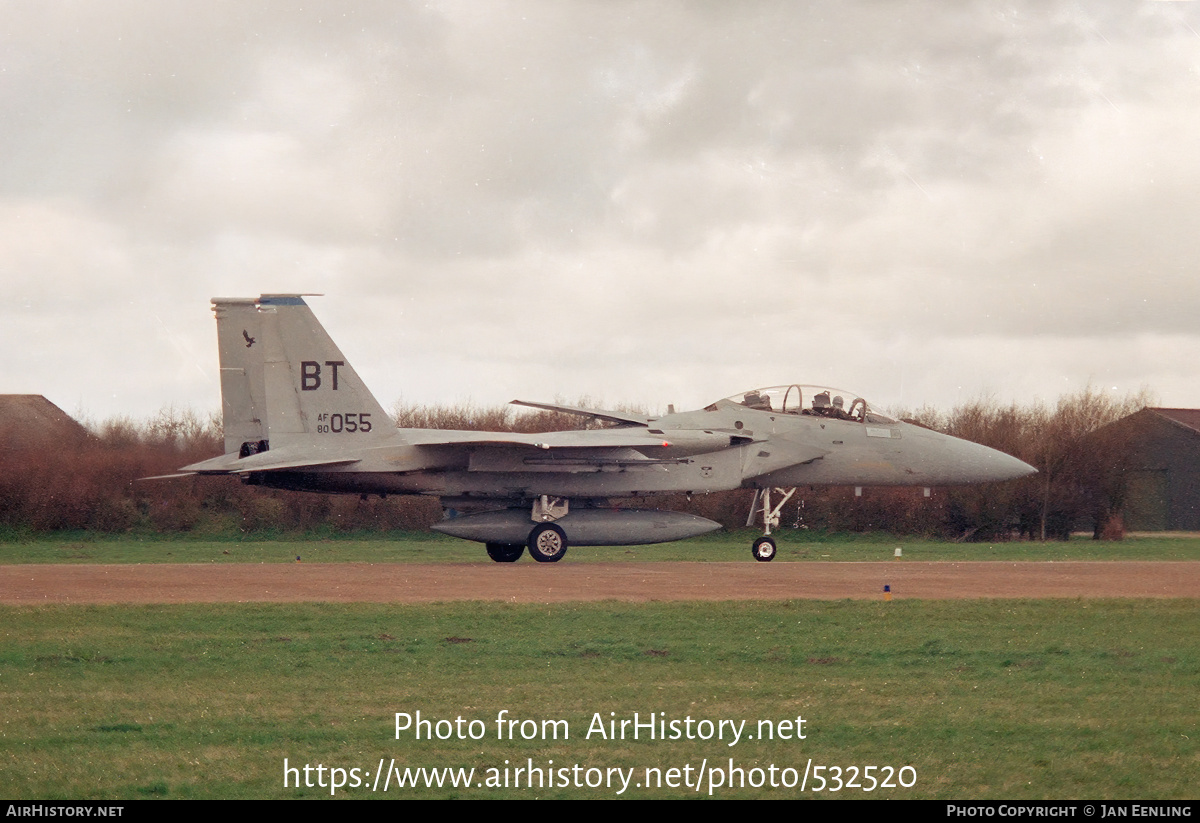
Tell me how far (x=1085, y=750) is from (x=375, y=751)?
394 cm

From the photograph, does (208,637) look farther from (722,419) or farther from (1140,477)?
(1140,477)

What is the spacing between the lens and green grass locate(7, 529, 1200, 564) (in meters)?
24.6

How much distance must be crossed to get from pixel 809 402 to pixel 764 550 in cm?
298

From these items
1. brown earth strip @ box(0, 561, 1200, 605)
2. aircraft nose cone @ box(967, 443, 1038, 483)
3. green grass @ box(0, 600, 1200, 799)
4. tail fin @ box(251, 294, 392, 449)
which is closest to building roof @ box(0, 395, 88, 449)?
brown earth strip @ box(0, 561, 1200, 605)

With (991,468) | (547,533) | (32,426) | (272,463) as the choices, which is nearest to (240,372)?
(272,463)

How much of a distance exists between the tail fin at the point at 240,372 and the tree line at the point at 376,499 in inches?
319

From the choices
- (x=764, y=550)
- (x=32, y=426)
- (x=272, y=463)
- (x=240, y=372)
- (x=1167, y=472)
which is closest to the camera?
(x=272, y=463)

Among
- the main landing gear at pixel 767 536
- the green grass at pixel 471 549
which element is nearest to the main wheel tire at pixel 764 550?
the main landing gear at pixel 767 536

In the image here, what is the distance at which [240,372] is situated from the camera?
24031 millimetres

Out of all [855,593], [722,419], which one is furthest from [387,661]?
[722,419]

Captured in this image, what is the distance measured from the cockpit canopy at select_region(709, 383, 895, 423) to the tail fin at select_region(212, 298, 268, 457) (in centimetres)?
923

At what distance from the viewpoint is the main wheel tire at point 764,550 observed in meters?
23.1

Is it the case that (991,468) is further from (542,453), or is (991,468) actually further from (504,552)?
(504,552)

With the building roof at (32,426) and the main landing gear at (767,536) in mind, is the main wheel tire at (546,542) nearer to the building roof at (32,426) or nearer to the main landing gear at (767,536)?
the main landing gear at (767,536)
